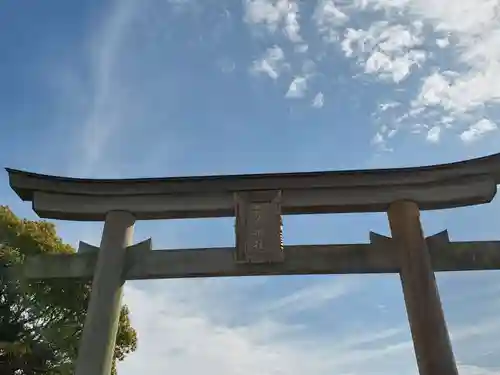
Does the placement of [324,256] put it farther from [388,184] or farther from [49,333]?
[49,333]

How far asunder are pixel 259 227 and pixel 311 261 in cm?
78

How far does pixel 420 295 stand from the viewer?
4.70 metres

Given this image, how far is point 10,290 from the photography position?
1176 cm

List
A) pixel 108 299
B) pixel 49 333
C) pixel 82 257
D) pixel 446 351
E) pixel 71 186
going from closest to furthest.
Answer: pixel 446 351 → pixel 108 299 → pixel 82 257 → pixel 71 186 → pixel 49 333

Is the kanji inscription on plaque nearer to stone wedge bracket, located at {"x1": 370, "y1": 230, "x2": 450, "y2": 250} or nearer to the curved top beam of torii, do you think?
the curved top beam of torii

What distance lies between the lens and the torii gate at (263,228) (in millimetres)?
4805

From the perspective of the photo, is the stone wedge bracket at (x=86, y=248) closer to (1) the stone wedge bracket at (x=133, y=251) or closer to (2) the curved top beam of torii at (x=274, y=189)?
(1) the stone wedge bracket at (x=133, y=251)

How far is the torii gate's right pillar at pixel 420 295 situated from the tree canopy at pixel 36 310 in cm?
918

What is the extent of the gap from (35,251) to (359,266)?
402 inches

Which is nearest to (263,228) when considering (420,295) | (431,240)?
(420,295)

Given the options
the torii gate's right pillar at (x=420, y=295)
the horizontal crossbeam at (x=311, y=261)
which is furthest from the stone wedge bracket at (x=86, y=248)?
the torii gate's right pillar at (x=420, y=295)

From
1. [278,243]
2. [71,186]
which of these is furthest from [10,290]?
[278,243]

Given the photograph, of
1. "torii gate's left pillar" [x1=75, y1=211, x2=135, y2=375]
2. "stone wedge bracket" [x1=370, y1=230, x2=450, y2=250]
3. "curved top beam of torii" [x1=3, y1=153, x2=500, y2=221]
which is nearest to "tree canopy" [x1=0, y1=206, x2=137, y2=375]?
"curved top beam of torii" [x1=3, y1=153, x2=500, y2=221]

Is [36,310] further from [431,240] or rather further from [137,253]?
[431,240]
